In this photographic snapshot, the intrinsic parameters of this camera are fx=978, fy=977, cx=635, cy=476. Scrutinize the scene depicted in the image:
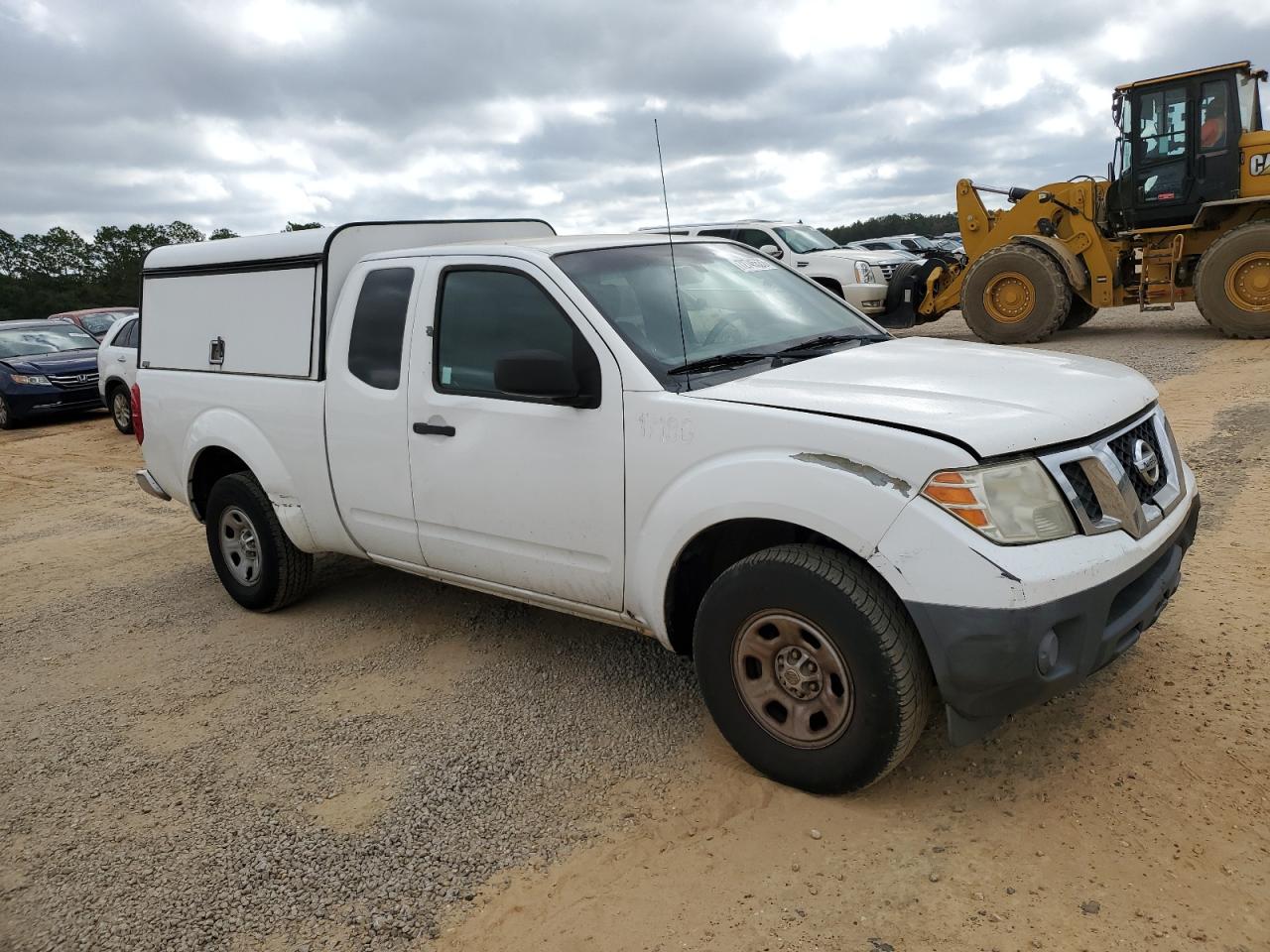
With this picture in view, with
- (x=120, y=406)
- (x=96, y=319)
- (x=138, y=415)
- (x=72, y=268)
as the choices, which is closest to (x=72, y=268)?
(x=72, y=268)

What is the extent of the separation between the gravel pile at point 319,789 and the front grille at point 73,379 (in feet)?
39.0

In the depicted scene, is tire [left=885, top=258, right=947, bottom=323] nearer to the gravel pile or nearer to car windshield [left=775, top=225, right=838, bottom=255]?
car windshield [left=775, top=225, right=838, bottom=255]

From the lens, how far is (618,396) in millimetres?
3453

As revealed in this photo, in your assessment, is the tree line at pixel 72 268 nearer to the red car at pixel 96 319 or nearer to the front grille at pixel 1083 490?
the red car at pixel 96 319

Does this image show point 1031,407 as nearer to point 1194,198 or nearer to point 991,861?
point 991,861

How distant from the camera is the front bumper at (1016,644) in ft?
8.70

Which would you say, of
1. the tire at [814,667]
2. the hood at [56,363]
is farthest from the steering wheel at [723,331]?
the hood at [56,363]

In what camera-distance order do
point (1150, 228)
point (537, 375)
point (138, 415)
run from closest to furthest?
point (537, 375), point (138, 415), point (1150, 228)

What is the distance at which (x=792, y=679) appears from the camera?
10.1ft

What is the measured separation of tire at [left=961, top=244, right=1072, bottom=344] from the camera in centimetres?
1291

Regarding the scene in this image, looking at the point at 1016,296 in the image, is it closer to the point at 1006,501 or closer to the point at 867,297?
the point at 867,297

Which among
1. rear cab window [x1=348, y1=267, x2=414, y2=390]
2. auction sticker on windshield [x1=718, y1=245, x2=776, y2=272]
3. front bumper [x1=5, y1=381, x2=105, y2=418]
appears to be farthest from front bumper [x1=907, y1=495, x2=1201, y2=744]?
front bumper [x1=5, y1=381, x2=105, y2=418]

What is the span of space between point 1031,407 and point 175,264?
4769 mm

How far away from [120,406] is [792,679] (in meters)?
12.6
